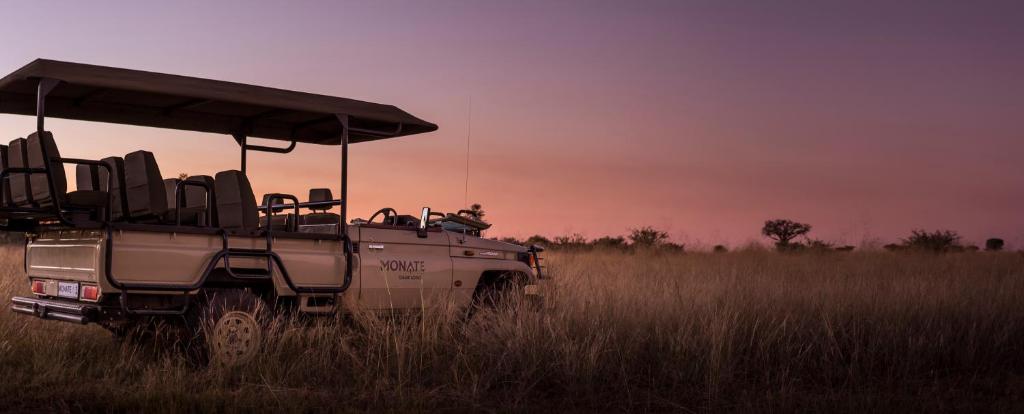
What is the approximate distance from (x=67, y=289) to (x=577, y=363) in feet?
14.1

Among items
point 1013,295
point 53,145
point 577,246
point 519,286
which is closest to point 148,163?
point 53,145

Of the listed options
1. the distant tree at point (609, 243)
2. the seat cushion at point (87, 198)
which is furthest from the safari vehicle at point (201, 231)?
the distant tree at point (609, 243)

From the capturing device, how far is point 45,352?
8.80 meters

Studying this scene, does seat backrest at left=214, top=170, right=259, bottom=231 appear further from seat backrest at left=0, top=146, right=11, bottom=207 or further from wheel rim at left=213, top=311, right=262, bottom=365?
seat backrest at left=0, top=146, right=11, bottom=207

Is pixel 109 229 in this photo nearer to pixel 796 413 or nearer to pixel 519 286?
pixel 519 286

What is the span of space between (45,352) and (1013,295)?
11.9 metres

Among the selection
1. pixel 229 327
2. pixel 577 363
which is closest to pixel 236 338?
pixel 229 327

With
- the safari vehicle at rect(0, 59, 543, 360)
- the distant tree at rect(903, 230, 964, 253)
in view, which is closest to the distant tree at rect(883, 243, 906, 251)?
the distant tree at rect(903, 230, 964, 253)

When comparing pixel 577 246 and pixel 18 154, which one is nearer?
pixel 18 154

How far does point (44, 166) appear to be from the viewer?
7.71 metres

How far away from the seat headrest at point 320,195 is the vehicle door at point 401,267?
546 mm

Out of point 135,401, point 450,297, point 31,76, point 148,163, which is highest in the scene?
point 31,76

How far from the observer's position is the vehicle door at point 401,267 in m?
9.37

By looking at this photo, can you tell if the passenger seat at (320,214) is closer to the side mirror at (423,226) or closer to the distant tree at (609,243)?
the side mirror at (423,226)
